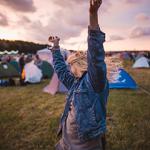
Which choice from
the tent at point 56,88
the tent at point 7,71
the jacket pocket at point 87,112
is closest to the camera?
the jacket pocket at point 87,112

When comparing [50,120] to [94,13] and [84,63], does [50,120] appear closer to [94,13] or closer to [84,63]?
[84,63]

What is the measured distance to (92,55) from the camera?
323 cm

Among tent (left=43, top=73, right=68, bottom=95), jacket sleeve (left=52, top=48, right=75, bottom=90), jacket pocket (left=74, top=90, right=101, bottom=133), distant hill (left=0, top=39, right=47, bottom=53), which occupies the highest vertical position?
distant hill (left=0, top=39, right=47, bottom=53)

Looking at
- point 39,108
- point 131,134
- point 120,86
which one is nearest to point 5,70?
point 120,86

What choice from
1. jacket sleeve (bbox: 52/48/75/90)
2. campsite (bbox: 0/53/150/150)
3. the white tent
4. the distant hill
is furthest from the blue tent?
the distant hill

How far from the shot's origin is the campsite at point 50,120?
7.97 m

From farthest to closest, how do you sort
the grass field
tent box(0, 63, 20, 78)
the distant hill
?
the distant hill, tent box(0, 63, 20, 78), the grass field

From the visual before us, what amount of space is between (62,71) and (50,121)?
239 inches

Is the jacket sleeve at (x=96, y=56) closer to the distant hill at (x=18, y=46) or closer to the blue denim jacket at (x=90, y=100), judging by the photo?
the blue denim jacket at (x=90, y=100)

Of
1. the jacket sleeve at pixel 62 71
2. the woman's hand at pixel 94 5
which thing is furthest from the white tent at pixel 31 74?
the woman's hand at pixel 94 5

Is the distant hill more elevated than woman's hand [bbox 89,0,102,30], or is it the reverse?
the distant hill

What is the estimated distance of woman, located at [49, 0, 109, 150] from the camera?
3215 millimetres

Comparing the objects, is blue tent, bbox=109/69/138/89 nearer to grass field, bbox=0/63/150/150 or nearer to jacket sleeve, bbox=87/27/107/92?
grass field, bbox=0/63/150/150

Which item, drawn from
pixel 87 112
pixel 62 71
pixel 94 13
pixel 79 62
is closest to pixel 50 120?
pixel 62 71
